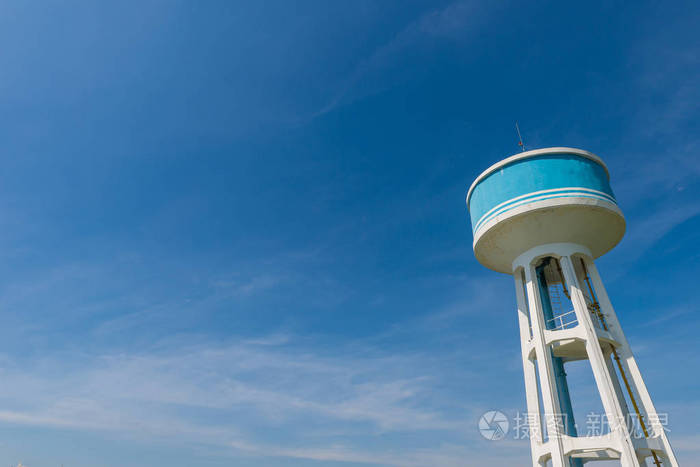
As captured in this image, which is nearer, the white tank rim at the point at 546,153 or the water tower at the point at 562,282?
the water tower at the point at 562,282

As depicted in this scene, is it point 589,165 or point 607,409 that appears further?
point 589,165

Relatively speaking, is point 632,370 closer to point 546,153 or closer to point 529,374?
point 529,374

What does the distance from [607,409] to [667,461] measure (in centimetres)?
250

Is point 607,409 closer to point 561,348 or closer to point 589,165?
point 561,348

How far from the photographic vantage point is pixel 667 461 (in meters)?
15.7

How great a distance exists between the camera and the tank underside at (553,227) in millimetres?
18250

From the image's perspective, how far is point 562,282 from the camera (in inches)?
846

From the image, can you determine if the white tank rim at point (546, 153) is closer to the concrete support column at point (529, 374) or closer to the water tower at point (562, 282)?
the water tower at point (562, 282)

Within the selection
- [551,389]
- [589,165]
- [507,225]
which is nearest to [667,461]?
[551,389]

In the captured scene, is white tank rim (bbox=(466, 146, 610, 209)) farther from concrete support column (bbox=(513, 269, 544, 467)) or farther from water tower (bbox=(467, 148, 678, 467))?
concrete support column (bbox=(513, 269, 544, 467))

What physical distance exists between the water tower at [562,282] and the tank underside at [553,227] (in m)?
0.04

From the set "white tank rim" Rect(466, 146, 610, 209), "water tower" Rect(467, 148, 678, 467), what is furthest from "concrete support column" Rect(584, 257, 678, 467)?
"white tank rim" Rect(466, 146, 610, 209)

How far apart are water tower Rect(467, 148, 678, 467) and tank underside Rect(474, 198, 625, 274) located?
0.13 ft

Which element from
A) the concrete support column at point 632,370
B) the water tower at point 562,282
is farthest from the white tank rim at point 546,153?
the concrete support column at point 632,370
